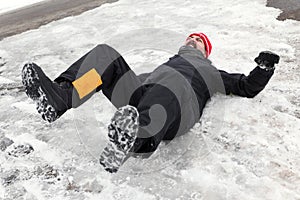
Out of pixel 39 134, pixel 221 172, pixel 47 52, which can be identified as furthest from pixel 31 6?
pixel 221 172

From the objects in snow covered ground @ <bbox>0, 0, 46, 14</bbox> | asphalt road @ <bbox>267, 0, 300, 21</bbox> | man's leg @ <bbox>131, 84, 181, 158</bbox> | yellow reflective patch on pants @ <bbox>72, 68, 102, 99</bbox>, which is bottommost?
snow covered ground @ <bbox>0, 0, 46, 14</bbox>

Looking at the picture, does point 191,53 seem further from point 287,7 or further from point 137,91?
point 287,7

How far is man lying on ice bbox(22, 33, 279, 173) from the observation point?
6.40 feet

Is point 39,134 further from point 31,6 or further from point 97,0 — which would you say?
point 31,6

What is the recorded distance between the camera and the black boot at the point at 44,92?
2.03 m

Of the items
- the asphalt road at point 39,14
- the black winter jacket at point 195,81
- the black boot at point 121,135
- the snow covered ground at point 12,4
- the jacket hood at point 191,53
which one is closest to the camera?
the black boot at point 121,135

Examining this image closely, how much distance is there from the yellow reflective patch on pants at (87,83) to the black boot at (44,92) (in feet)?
0.37

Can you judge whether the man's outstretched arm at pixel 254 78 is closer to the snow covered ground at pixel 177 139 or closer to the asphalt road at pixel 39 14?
the snow covered ground at pixel 177 139

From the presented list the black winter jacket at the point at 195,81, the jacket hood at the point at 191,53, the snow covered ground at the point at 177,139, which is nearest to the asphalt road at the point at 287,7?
the snow covered ground at the point at 177,139

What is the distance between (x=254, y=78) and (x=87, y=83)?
4.28ft

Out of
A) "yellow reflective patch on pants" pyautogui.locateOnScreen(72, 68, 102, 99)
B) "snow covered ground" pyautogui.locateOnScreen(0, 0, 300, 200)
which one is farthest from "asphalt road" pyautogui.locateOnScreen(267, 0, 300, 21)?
"yellow reflective patch on pants" pyautogui.locateOnScreen(72, 68, 102, 99)

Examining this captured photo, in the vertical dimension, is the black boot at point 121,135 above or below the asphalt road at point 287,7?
above

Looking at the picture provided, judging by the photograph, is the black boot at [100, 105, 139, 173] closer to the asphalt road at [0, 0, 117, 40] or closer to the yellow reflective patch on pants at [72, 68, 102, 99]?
the yellow reflective patch on pants at [72, 68, 102, 99]

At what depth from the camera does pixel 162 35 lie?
4582 mm
